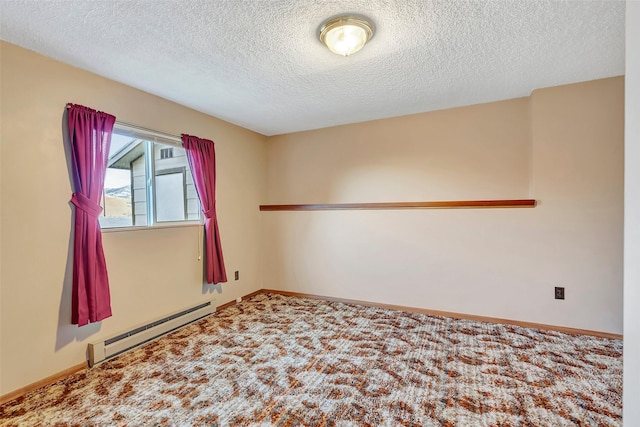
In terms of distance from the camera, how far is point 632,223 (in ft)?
2.51

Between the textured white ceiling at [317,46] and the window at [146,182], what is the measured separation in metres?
0.46

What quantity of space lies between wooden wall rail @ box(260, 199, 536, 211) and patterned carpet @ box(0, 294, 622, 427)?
3.93ft

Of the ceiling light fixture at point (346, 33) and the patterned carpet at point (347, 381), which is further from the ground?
the ceiling light fixture at point (346, 33)

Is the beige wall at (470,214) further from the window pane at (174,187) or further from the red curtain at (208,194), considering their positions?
the window pane at (174,187)

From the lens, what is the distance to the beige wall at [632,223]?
0.74 m

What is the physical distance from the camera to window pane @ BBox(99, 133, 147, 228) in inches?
96.9

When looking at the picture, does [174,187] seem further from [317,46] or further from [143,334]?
[317,46]

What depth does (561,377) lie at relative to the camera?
1980 mm

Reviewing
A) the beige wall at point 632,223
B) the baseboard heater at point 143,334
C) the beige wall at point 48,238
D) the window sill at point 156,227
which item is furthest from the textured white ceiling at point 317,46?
the baseboard heater at point 143,334

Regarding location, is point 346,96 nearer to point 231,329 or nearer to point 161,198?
point 161,198

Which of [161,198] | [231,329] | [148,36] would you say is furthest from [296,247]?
[148,36]

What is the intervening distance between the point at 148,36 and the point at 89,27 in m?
0.31

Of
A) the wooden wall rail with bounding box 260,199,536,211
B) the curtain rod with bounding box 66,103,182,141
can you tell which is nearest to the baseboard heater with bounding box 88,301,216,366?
the wooden wall rail with bounding box 260,199,536,211

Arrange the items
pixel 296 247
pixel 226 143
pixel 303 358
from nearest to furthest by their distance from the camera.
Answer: pixel 303 358 < pixel 226 143 < pixel 296 247
